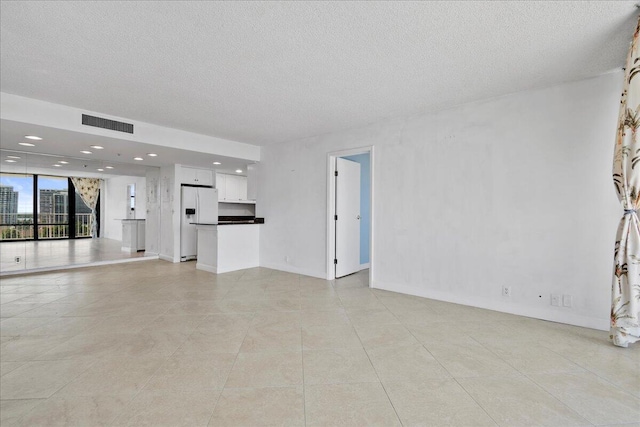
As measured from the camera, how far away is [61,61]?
272cm

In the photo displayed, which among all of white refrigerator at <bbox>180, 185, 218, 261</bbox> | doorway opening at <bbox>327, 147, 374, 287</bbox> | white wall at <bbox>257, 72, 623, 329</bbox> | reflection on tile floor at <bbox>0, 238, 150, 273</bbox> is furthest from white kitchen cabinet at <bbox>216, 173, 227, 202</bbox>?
white wall at <bbox>257, 72, 623, 329</bbox>

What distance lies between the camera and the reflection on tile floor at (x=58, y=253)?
5.58 meters

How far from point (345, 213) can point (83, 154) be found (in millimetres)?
5276

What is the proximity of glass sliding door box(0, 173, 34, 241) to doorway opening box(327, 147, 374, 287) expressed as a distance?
609 centimetres

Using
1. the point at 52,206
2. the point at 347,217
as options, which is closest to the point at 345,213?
the point at 347,217

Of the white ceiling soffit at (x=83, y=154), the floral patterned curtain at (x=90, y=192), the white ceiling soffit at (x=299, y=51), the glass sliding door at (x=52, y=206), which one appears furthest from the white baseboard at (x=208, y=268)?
the floral patterned curtain at (x=90, y=192)

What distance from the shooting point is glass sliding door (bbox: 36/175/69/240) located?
6301 mm

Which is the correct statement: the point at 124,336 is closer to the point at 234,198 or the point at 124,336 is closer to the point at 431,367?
the point at 431,367

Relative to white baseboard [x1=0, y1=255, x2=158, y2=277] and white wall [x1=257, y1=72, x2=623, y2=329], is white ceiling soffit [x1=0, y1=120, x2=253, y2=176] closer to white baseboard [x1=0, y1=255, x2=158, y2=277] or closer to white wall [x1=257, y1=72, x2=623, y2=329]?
white baseboard [x1=0, y1=255, x2=158, y2=277]

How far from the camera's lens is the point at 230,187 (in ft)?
26.5

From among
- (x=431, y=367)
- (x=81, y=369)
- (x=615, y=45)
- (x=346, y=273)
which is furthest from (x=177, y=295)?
(x=615, y=45)

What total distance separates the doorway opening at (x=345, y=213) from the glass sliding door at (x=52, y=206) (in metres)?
6.12

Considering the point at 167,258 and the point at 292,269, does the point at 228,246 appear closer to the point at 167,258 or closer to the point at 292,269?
the point at 292,269

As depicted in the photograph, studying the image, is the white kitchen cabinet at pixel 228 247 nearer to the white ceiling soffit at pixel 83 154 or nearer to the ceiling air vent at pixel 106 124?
the white ceiling soffit at pixel 83 154
